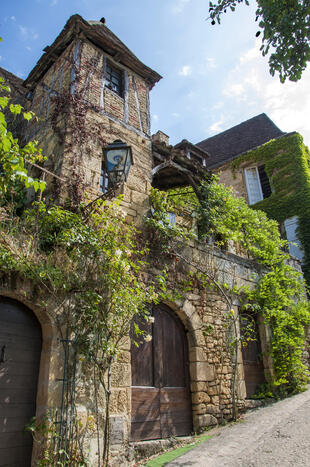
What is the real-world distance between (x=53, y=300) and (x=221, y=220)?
420 cm

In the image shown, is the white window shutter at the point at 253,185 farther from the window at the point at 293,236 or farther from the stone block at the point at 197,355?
the stone block at the point at 197,355

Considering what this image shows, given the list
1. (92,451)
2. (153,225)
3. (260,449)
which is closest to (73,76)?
(153,225)

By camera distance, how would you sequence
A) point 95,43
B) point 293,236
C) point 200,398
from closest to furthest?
point 200,398, point 95,43, point 293,236

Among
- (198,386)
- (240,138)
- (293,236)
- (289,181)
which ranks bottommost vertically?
(198,386)

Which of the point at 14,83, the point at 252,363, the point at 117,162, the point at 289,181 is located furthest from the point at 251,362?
the point at 14,83

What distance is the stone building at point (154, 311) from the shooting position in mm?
3867

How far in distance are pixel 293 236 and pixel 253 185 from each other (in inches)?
110

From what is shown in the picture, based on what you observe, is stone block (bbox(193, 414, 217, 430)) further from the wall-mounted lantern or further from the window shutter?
the window shutter

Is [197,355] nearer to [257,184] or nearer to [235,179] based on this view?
[257,184]

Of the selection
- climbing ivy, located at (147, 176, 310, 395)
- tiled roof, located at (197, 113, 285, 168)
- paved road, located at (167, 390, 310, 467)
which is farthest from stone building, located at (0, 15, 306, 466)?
tiled roof, located at (197, 113, 285, 168)

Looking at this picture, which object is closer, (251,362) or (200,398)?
(200,398)

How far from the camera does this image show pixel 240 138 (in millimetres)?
15266

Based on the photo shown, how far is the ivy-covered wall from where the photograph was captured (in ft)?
34.8

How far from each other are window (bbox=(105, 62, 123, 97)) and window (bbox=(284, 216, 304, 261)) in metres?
6.78
